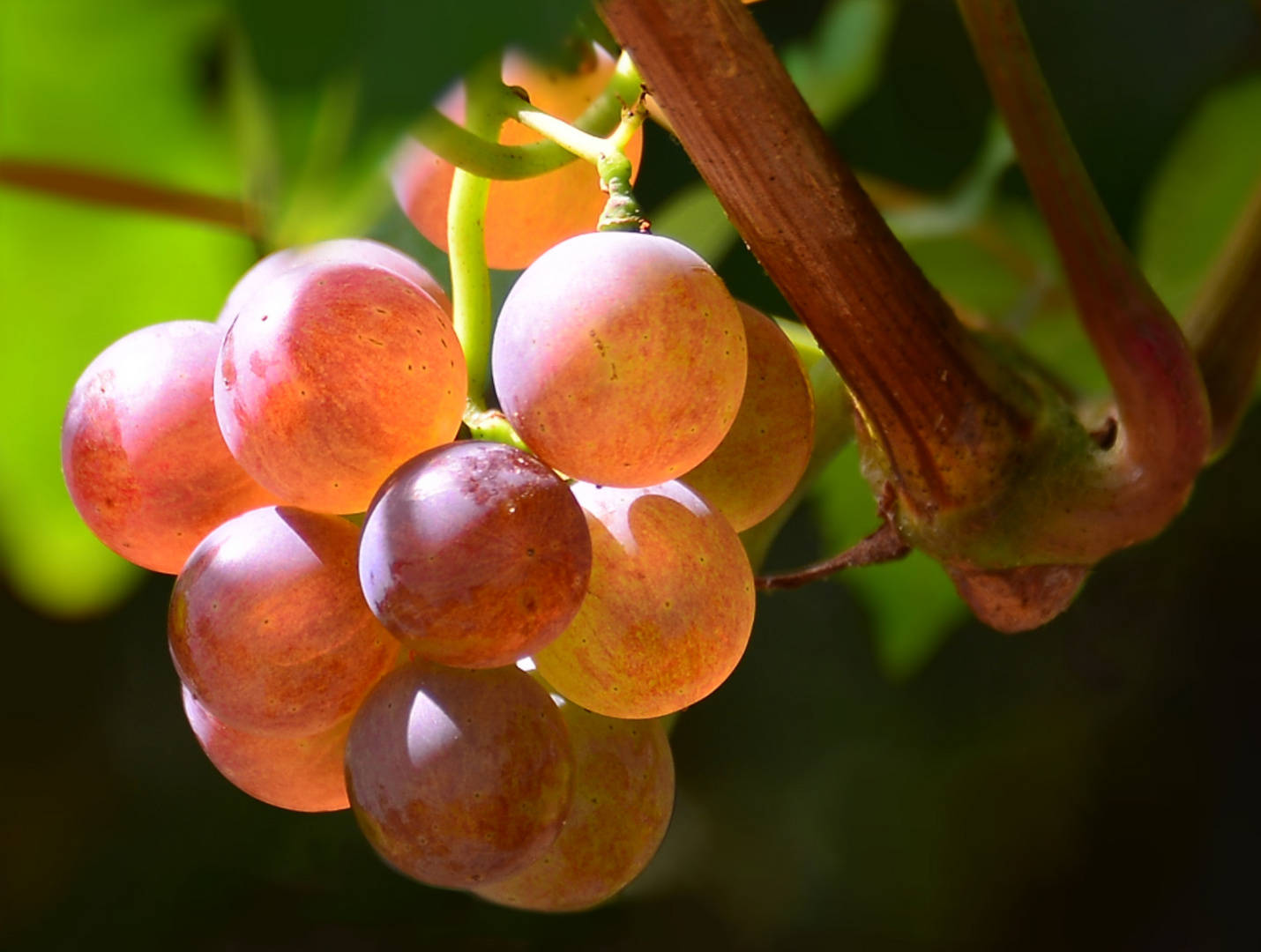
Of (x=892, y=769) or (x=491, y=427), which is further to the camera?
(x=892, y=769)

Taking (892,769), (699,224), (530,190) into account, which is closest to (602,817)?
(530,190)

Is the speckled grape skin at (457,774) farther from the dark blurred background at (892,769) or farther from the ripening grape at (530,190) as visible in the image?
the dark blurred background at (892,769)

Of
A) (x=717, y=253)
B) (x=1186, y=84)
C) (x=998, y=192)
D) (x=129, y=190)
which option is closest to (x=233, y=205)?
(x=129, y=190)

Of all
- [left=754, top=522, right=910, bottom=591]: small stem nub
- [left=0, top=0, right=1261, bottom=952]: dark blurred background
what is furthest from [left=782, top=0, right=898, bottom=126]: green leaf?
[left=754, top=522, right=910, bottom=591]: small stem nub

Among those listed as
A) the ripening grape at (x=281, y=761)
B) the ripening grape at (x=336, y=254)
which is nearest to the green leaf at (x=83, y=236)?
the ripening grape at (x=336, y=254)

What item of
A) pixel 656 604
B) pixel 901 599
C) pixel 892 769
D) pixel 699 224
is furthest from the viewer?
pixel 892 769

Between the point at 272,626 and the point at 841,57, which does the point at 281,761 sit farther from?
the point at 841,57

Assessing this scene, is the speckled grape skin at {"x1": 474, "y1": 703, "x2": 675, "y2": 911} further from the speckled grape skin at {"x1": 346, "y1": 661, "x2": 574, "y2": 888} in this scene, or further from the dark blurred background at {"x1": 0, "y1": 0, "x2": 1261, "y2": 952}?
the dark blurred background at {"x1": 0, "y1": 0, "x2": 1261, "y2": 952}
